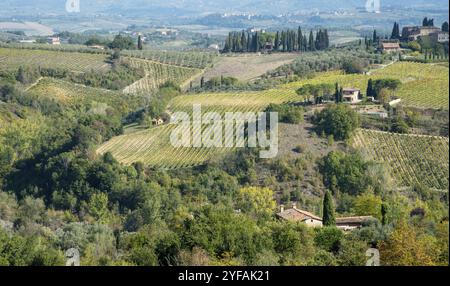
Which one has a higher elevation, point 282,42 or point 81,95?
point 282,42

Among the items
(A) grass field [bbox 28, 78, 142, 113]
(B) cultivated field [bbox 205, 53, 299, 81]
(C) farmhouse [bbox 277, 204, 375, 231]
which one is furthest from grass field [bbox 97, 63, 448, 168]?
(B) cultivated field [bbox 205, 53, 299, 81]

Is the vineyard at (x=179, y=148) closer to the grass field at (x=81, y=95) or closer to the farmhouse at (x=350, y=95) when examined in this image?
the farmhouse at (x=350, y=95)

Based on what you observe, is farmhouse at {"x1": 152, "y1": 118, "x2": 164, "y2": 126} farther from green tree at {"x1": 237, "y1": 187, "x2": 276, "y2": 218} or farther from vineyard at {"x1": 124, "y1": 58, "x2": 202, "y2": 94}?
vineyard at {"x1": 124, "y1": 58, "x2": 202, "y2": 94}

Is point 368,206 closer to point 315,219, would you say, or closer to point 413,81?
point 315,219

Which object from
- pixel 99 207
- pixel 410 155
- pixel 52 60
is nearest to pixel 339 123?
pixel 410 155

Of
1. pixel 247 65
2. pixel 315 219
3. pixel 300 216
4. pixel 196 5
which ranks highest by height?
pixel 300 216

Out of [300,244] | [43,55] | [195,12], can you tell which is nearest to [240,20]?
[195,12]

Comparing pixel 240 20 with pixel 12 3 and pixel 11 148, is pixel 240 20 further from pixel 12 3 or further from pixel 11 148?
pixel 11 148

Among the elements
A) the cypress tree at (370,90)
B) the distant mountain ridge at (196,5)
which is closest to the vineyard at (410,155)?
the cypress tree at (370,90)
